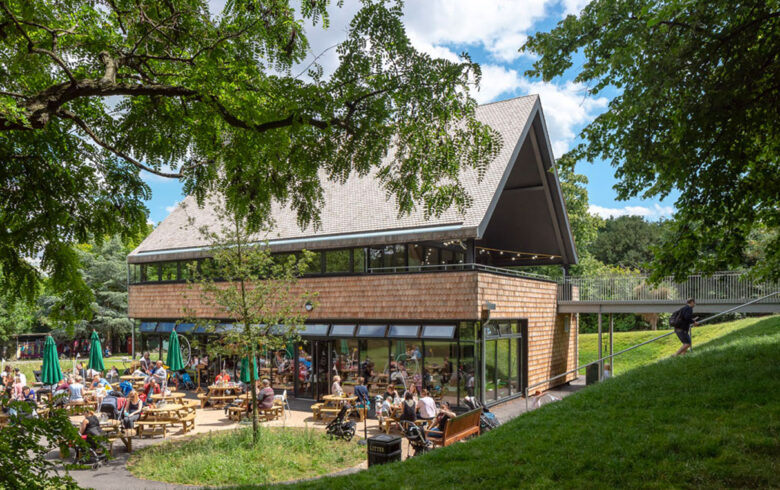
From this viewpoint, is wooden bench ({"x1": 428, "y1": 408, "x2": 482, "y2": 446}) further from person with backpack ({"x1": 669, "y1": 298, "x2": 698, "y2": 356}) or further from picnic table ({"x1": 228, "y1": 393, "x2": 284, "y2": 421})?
picnic table ({"x1": 228, "y1": 393, "x2": 284, "y2": 421})

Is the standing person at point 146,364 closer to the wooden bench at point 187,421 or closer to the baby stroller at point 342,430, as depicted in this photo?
the wooden bench at point 187,421

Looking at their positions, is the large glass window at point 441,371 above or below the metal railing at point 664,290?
below

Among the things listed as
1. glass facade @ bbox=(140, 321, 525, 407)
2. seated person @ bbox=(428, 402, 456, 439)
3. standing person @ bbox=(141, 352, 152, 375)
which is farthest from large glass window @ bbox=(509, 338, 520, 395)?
standing person @ bbox=(141, 352, 152, 375)

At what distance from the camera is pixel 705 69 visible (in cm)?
624

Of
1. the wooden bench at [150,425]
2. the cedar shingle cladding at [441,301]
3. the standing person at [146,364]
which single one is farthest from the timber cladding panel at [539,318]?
the standing person at [146,364]

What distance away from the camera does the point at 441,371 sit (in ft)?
57.9

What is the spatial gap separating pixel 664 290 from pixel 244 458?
1667 cm

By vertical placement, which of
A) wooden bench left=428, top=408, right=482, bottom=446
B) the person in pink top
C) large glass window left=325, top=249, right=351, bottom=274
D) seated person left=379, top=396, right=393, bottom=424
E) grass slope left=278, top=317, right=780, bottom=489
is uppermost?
large glass window left=325, top=249, right=351, bottom=274

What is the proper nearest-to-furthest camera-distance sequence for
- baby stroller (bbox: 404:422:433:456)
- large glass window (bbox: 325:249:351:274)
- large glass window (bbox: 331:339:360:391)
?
baby stroller (bbox: 404:422:433:456) < large glass window (bbox: 331:339:360:391) < large glass window (bbox: 325:249:351:274)

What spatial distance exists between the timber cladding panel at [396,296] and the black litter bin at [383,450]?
750 cm

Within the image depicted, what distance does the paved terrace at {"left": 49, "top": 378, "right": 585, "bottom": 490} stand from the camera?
10531mm

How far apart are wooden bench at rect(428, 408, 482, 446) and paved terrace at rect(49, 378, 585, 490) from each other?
1269 mm

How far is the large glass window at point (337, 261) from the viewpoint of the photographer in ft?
63.6

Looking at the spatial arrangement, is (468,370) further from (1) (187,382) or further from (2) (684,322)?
(1) (187,382)
